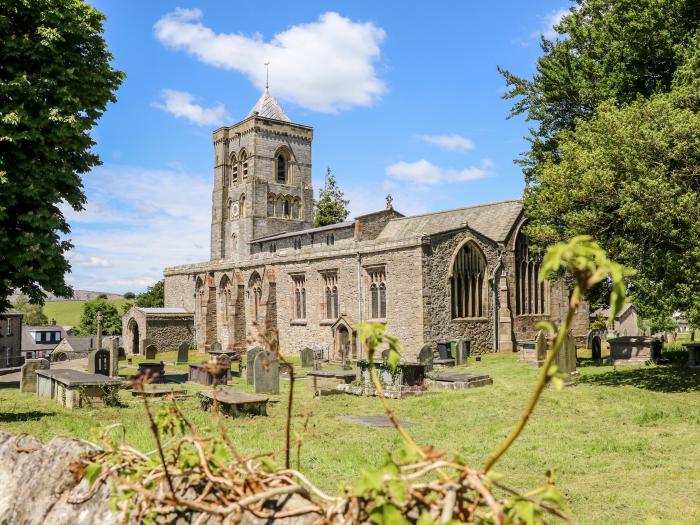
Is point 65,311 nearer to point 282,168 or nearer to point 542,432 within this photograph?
point 282,168

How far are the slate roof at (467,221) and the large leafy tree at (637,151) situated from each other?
1125 cm

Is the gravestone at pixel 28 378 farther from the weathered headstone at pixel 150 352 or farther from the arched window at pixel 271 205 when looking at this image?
the arched window at pixel 271 205

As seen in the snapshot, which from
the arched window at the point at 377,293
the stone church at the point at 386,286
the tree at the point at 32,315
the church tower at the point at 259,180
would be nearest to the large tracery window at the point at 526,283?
the stone church at the point at 386,286

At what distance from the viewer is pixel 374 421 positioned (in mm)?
12883

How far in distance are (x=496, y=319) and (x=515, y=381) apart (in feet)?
43.3

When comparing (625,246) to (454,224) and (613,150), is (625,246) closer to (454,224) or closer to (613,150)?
(613,150)

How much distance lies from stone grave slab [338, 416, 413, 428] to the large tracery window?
20937 millimetres

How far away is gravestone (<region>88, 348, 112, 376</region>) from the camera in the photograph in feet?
72.9

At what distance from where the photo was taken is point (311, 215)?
57625 mm

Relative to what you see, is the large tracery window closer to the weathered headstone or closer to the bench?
the weathered headstone

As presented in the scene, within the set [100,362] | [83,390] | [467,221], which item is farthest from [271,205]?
[83,390]

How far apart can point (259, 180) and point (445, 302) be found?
29.5 metres

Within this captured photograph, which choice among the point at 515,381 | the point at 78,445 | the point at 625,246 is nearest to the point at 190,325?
the point at 515,381

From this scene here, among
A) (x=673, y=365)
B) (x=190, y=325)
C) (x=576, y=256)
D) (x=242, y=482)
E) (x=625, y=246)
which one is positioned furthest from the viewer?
(x=190, y=325)
